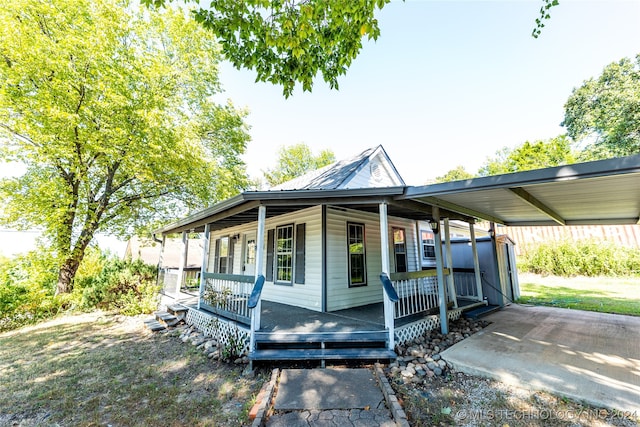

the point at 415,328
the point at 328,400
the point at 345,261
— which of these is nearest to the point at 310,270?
the point at 345,261

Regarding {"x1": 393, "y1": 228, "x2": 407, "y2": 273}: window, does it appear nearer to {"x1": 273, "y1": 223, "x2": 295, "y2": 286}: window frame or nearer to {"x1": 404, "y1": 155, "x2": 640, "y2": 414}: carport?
{"x1": 404, "y1": 155, "x2": 640, "y2": 414}: carport

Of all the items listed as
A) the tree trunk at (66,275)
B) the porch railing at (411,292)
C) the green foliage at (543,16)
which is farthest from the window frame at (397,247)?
the tree trunk at (66,275)

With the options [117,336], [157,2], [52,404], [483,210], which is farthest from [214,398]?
[483,210]

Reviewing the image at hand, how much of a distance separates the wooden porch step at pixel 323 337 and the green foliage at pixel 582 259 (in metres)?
15.0

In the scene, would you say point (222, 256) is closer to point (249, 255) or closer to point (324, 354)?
point (249, 255)

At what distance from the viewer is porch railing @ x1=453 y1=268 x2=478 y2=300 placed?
328 inches

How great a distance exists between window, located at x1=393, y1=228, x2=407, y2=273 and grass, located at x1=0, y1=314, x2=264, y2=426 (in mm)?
5680

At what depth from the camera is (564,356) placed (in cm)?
431

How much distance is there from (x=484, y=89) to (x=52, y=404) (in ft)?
46.8

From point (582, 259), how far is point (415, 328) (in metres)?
14.2

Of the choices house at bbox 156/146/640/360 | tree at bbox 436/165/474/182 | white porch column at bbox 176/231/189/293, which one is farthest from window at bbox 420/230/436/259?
tree at bbox 436/165/474/182

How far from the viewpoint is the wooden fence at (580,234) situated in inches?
517

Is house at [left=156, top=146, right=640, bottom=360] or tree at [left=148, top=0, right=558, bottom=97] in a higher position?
tree at [left=148, top=0, right=558, bottom=97]

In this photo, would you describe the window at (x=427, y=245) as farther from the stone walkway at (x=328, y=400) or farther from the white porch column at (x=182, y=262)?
the white porch column at (x=182, y=262)
